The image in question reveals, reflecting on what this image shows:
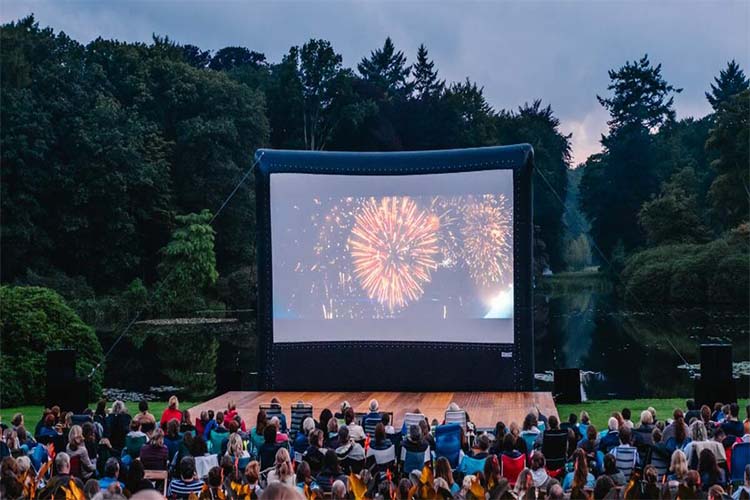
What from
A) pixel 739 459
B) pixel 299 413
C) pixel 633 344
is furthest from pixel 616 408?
pixel 633 344

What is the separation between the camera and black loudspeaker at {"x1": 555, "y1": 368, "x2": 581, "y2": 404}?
54.3 ft

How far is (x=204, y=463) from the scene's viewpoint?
8469 millimetres

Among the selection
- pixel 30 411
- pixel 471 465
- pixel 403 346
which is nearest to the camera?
pixel 471 465

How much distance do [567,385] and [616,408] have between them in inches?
38.9

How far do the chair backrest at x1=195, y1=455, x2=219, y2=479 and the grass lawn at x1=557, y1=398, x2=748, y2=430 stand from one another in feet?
25.1

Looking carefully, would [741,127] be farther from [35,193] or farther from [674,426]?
[674,426]

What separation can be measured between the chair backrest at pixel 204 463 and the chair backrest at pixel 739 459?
463cm

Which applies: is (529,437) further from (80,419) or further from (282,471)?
(80,419)

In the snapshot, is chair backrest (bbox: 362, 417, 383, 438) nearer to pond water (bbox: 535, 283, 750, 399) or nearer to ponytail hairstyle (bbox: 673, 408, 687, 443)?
ponytail hairstyle (bbox: 673, 408, 687, 443)

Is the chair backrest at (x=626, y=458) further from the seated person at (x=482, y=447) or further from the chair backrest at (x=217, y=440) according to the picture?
the chair backrest at (x=217, y=440)

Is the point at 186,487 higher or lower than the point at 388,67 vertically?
lower

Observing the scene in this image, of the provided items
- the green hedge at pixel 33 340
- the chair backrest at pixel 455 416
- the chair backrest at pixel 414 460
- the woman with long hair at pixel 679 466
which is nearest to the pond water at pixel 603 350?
the green hedge at pixel 33 340

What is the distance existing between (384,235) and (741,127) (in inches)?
1140

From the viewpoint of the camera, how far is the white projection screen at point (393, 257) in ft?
54.4
